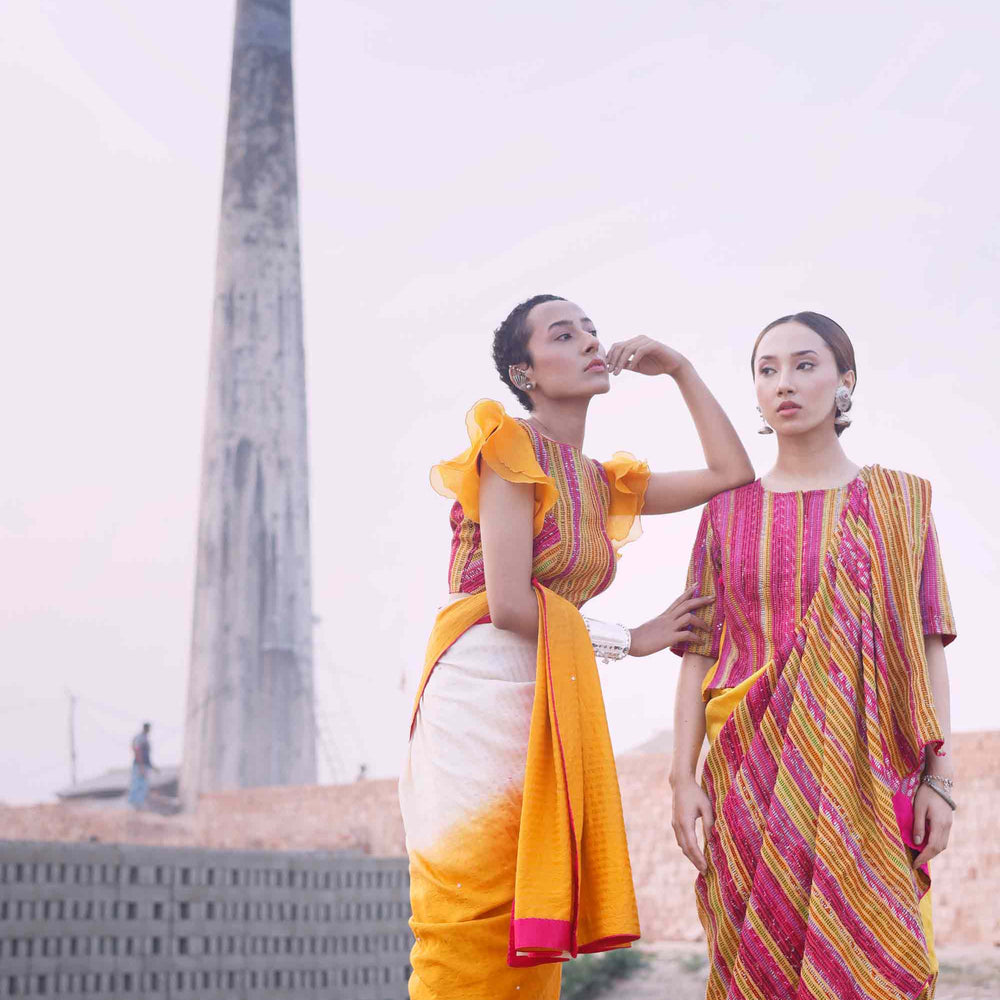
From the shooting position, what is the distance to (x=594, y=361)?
3.02 meters

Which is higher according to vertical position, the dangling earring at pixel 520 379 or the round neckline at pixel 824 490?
the dangling earring at pixel 520 379

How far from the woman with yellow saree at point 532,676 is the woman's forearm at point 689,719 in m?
0.09

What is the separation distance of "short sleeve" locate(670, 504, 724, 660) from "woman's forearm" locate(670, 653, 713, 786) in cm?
2

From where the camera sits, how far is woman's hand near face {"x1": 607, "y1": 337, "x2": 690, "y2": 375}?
3.04 metres

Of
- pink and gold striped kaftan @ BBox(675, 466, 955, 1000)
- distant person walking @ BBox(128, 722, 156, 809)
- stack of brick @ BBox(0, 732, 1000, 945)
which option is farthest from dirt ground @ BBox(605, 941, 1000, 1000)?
distant person walking @ BBox(128, 722, 156, 809)

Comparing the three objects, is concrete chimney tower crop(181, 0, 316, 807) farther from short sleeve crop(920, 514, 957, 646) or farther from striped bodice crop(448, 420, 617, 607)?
short sleeve crop(920, 514, 957, 646)

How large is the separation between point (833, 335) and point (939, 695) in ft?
2.28

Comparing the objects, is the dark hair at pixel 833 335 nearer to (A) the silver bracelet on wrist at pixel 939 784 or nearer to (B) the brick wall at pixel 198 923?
(A) the silver bracelet on wrist at pixel 939 784

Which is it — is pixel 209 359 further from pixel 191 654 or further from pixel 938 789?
pixel 938 789

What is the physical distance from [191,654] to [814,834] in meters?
21.5

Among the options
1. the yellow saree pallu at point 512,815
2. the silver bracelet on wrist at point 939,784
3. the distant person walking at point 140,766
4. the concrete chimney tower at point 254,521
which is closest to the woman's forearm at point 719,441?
the yellow saree pallu at point 512,815

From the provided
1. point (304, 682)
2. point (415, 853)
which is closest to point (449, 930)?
point (415, 853)

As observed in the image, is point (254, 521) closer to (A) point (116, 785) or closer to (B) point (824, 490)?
(A) point (116, 785)

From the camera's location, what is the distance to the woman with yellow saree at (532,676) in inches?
102
